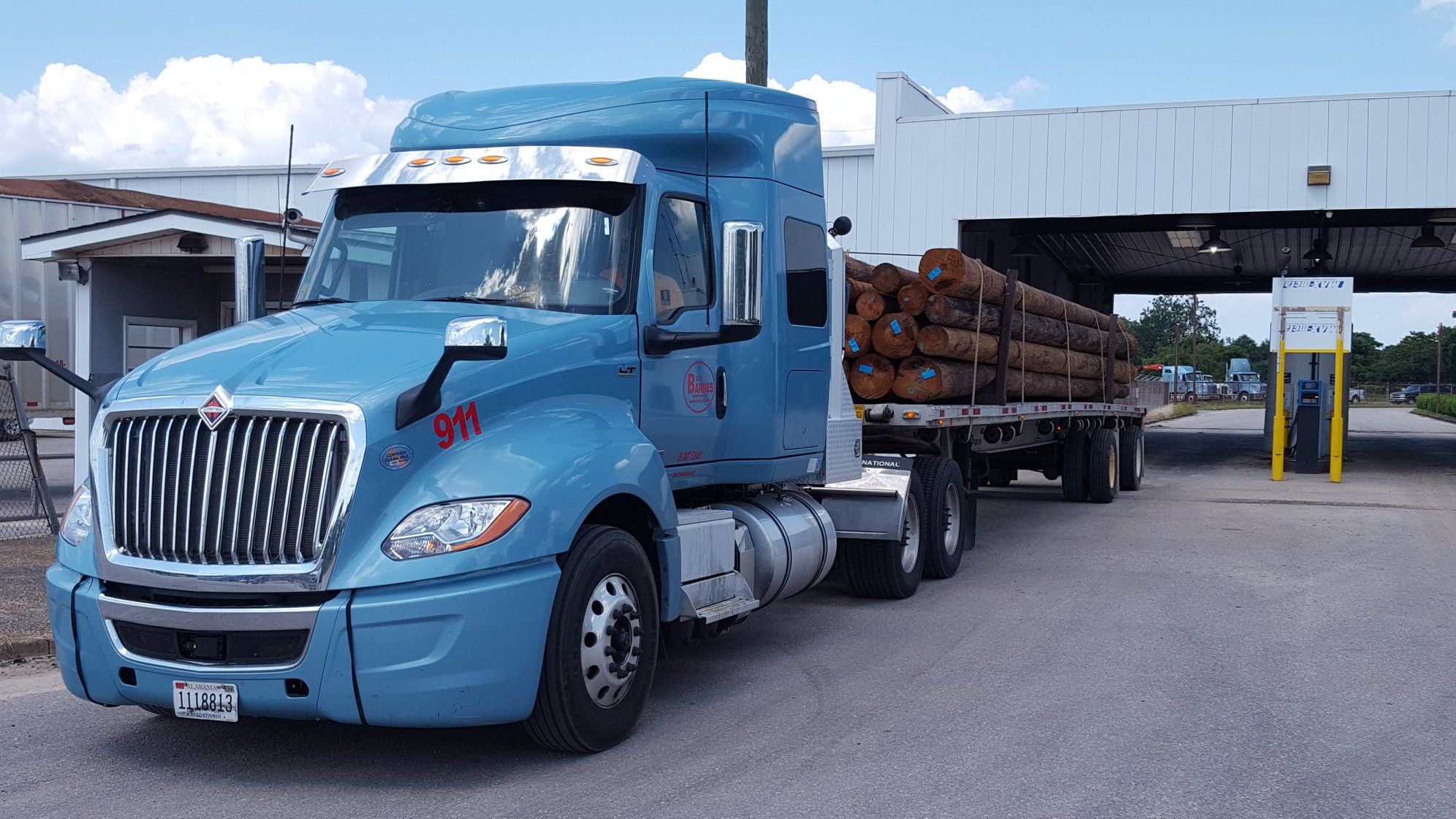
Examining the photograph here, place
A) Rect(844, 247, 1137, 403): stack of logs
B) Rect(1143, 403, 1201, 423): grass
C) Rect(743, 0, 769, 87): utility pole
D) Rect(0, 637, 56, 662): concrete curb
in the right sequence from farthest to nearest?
Rect(1143, 403, 1201, 423): grass
Rect(743, 0, 769, 87): utility pole
Rect(844, 247, 1137, 403): stack of logs
Rect(0, 637, 56, 662): concrete curb

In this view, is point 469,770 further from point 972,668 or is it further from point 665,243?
point 972,668

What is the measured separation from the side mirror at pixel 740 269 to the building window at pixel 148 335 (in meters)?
12.5

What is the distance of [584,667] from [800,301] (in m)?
3.25

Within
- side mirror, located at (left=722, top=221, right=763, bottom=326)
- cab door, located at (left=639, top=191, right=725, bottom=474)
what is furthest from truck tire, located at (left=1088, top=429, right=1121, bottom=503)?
side mirror, located at (left=722, top=221, right=763, bottom=326)

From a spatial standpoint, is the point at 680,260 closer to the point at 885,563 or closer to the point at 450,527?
the point at 450,527

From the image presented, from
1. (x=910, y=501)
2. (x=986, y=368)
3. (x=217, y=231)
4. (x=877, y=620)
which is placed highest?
(x=217, y=231)

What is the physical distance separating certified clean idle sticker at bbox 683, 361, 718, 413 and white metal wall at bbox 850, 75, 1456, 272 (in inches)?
722

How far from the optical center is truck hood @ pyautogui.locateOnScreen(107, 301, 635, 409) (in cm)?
510

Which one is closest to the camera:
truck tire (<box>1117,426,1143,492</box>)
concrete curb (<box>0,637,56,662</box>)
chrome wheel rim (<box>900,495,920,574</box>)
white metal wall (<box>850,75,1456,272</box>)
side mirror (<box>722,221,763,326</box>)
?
side mirror (<box>722,221,763,326</box>)

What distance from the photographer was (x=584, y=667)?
18.1 feet

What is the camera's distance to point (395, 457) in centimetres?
501

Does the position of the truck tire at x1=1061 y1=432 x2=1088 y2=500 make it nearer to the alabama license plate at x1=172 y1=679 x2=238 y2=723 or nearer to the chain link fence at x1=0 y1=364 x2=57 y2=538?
the chain link fence at x1=0 y1=364 x2=57 y2=538

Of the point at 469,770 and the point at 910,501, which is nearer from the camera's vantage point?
the point at 469,770

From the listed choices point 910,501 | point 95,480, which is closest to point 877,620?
point 910,501
